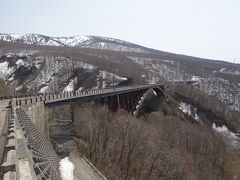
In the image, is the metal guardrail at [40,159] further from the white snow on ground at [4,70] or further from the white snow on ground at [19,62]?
→ the white snow on ground at [19,62]

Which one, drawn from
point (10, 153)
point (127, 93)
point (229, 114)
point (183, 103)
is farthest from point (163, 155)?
point (229, 114)

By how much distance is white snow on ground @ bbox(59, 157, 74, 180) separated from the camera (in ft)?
87.9

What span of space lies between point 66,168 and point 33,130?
446 inches

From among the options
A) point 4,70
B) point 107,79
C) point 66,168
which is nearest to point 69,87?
point 107,79

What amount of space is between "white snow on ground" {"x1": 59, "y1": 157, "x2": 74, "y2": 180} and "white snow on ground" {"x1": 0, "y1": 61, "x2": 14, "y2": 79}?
121683 millimetres

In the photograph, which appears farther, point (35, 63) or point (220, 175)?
point (35, 63)

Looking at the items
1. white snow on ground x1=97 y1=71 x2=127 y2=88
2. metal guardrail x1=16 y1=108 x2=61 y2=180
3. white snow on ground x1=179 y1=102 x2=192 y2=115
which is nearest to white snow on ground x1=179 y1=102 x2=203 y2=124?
white snow on ground x1=179 y1=102 x2=192 y2=115

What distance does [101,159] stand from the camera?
37.6 m

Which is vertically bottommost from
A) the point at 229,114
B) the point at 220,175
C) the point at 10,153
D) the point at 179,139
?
the point at 229,114

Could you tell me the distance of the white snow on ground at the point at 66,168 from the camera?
2680 centimetres

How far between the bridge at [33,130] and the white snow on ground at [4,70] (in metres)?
69.9

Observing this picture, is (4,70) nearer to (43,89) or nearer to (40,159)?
(43,89)

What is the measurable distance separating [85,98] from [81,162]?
26.2 metres

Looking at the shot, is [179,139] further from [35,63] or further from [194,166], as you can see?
[35,63]
